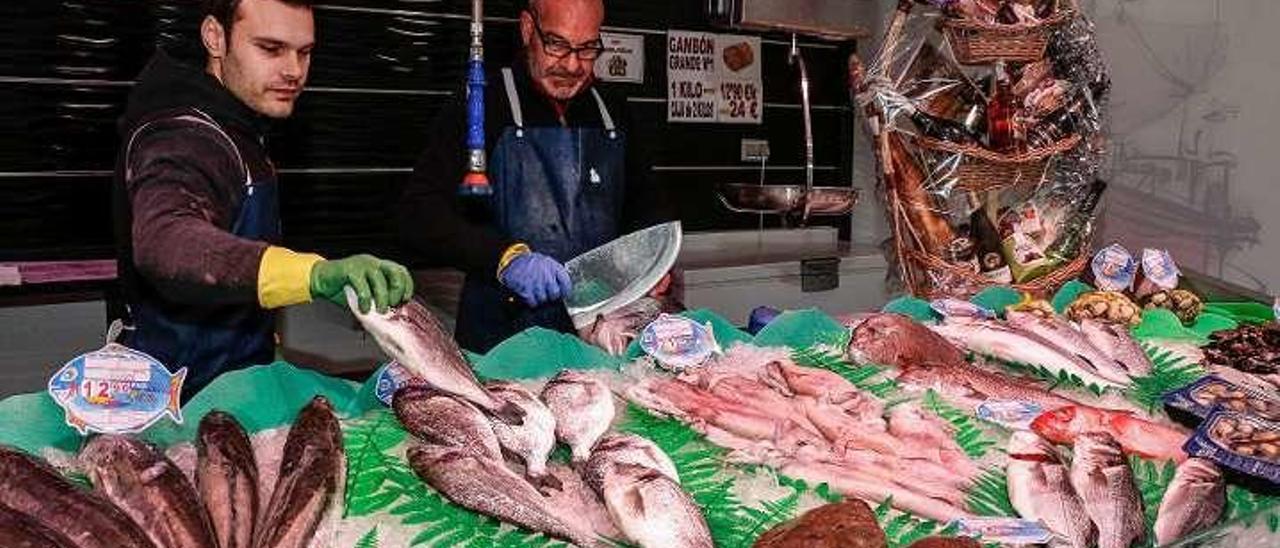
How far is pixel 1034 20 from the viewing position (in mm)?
2838

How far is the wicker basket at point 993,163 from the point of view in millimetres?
2828

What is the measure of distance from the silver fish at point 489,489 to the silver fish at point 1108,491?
0.67 metres

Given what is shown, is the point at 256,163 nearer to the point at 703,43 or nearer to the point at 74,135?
the point at 74,135

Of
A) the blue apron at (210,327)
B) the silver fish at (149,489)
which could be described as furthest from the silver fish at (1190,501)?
the blue apron at (210,327)

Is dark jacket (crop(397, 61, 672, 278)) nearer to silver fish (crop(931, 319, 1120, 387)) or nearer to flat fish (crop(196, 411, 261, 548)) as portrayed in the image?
silver fish (crop(931, 319, 1120, 387))

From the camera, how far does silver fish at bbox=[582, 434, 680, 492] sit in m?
1.36

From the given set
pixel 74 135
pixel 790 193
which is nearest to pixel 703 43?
pixel 790 193

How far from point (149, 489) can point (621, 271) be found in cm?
106

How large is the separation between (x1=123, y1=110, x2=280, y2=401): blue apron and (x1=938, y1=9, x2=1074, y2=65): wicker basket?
1756 millimetres

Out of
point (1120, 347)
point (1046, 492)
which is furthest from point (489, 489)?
point (1120, 347)

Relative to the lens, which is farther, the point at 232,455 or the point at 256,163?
the point at 256,163

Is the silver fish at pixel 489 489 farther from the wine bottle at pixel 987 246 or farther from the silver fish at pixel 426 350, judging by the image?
the wine bottle at pixel 987 246

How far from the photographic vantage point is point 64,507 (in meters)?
1.12

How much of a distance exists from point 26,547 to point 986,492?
1.16 m
